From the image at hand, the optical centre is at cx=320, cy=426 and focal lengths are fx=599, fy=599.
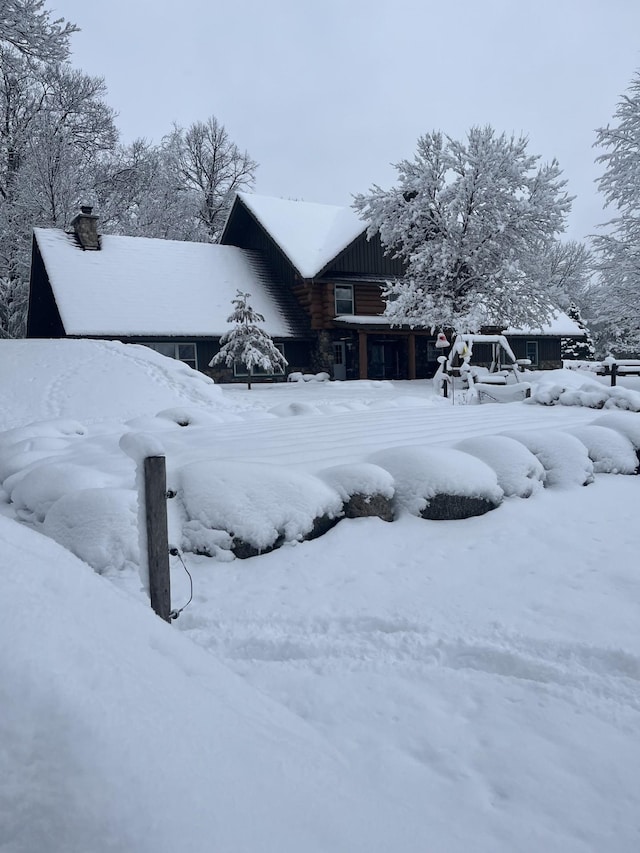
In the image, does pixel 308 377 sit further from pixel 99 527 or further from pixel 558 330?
pixel 99 527

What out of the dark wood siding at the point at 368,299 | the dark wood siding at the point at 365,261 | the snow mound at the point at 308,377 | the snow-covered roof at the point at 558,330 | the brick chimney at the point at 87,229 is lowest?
the snow mound at the point at 308,377

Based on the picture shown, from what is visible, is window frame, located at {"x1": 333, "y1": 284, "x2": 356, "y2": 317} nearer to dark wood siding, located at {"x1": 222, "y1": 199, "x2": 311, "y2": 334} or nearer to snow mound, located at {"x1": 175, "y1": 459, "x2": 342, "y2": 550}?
dark wood siding, located at {"x1": 222, "y1": 199, "x2": 311, "y2": 334}

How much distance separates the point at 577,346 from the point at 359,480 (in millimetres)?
A: 40622

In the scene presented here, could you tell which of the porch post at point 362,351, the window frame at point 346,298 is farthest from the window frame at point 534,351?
the porch post at point 362,351

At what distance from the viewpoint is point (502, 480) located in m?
5.66

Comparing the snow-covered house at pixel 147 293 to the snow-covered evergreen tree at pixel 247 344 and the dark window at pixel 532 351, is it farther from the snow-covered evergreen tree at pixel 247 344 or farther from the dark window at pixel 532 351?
the dark window at pixel 532 351

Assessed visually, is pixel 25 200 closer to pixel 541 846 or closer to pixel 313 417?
pixel 313 417

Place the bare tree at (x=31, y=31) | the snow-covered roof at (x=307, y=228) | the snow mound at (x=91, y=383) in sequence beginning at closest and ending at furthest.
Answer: the snow mound at (x=91, y=383) < the bare tree at (x=31, y=31) < the snow-covered roof at (x=307, y=228)

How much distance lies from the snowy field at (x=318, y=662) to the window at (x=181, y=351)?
47.8ft

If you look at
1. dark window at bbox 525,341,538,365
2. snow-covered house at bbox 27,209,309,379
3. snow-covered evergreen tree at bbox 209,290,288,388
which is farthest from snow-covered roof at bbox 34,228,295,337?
dark window at bbox 525,341,538,365

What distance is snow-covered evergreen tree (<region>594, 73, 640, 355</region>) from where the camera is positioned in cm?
2172

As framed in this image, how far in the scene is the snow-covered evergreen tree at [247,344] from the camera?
64.8ft

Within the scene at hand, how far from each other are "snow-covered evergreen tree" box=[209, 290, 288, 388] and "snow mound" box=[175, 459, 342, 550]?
14.8 metres

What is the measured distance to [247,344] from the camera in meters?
19.7
